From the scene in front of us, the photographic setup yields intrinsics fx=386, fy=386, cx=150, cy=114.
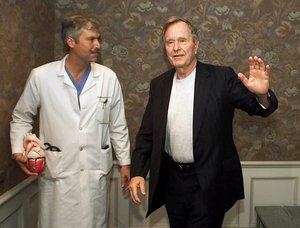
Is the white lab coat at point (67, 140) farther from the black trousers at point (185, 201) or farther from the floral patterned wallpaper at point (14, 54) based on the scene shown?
the black trousers at point (185, 201)

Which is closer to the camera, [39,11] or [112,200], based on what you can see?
[39,11]

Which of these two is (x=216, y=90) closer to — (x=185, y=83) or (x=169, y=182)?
(x=185, y=83)

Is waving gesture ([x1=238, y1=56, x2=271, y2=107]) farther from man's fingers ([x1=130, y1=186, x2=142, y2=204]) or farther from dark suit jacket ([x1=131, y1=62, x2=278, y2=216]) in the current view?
man's fingers ([x1=130, y1=186, x2=142, y2=204])

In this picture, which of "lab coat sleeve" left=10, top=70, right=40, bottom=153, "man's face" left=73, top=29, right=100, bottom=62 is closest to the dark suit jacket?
"man's face" left=73, top=29, right=100, bottom=62

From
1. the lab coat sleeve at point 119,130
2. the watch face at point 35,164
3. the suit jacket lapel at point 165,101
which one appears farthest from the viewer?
the lab coat sleeve at point 119,130

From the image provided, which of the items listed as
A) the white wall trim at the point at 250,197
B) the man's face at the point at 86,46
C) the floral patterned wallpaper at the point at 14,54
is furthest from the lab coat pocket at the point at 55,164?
the white wall trim at the point at 250,197

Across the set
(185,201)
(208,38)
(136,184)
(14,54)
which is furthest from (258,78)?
(14,54)

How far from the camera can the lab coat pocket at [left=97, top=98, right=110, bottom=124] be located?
6.63 ft

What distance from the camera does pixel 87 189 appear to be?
199 cm

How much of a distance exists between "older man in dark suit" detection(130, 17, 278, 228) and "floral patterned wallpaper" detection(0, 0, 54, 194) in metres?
0.68

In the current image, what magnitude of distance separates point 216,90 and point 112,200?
4.52ft

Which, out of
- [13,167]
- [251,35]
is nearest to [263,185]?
[251,35]

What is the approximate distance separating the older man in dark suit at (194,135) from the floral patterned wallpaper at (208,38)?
0.74 metres

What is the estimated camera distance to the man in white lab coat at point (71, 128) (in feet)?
6.46
